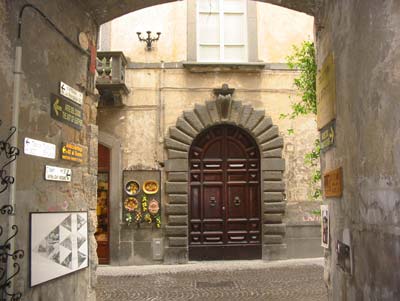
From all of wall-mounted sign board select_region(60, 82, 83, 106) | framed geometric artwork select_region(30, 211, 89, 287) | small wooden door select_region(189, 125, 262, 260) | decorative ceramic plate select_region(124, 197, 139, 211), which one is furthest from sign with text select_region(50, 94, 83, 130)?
small wooden door select_region(189, 125, 262, 260)

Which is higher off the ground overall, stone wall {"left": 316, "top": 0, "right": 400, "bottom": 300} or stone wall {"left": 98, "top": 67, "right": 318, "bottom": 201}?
stone wall {"left": 98, "top": 67, "right": 318, "bottom": 201}

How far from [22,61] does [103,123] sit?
7.40 m

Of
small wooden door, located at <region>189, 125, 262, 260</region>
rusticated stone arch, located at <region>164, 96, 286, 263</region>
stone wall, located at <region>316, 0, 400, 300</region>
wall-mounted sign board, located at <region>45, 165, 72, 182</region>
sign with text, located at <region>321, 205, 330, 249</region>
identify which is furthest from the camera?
small wooden door, located at <region>189, 125, 262, 260</region>

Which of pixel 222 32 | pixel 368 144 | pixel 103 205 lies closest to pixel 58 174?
pixel 368 144

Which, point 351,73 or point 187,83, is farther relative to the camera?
point 187,83

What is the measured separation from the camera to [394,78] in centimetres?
295

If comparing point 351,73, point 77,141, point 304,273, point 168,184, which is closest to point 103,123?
point 168,184

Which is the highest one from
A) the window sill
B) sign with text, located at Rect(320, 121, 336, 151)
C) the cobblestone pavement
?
the window sill

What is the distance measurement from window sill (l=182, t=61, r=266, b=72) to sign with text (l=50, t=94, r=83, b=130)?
645 cm

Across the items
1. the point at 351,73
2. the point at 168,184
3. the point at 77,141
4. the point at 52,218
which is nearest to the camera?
the point at 351,73

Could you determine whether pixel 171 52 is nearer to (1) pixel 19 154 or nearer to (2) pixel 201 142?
(2) pixel 201 142

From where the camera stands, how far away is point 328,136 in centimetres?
470

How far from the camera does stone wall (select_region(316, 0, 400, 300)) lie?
2990 millimetres

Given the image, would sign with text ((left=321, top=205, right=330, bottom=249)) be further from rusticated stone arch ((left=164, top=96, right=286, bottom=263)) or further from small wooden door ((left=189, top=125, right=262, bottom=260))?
small wooden door ((left=189, top=125, right=262, bottom=260))
